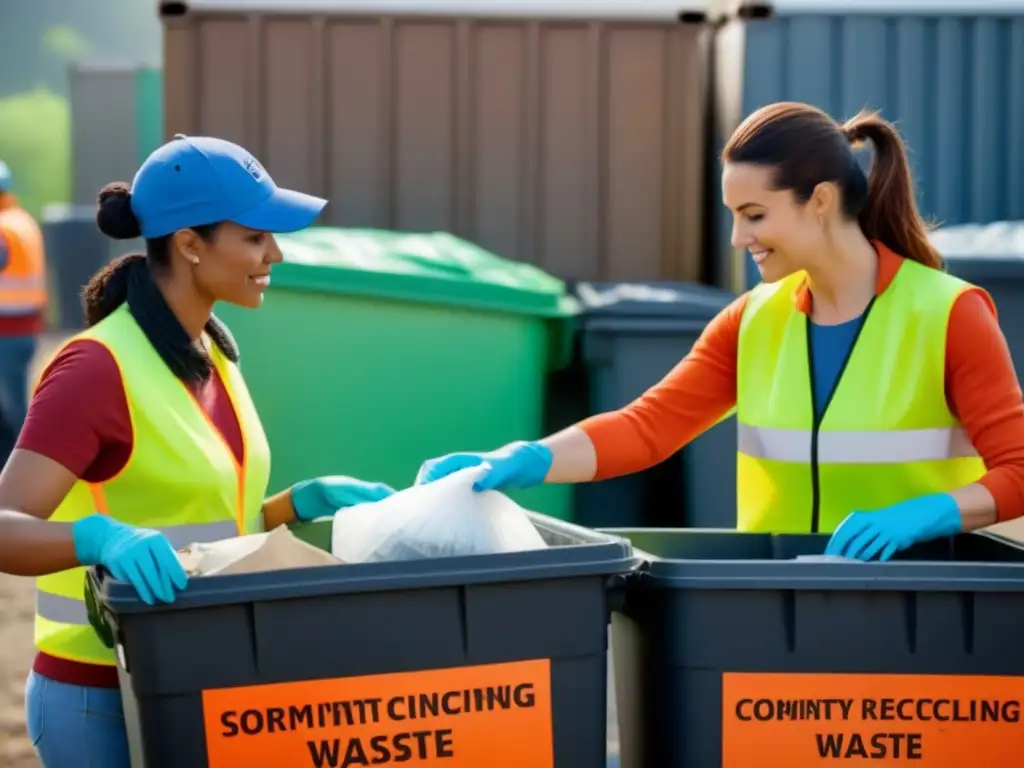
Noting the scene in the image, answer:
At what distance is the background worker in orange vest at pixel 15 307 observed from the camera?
7711mm

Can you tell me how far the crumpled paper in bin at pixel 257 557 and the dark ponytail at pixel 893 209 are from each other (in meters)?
1.21

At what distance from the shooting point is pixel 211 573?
6.70 feet

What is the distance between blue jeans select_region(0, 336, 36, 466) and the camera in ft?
24.8

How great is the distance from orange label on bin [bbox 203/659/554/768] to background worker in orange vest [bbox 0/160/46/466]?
5.87 meters

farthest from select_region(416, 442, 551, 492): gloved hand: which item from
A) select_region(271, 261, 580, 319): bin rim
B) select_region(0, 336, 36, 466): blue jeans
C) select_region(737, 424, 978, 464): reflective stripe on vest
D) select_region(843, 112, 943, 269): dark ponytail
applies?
select_region(0, 336, 36, 466): blue jeans

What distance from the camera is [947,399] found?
2.62 meters

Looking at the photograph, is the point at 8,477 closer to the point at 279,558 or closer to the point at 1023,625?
the point at 279,558

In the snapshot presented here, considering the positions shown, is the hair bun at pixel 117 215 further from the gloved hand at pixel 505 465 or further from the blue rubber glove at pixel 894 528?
the blue rubber glove at pixel 894 528

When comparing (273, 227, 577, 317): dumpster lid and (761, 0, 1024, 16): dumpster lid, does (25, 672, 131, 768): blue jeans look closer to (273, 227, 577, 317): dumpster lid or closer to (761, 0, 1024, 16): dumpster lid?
(273, 227, 577, 317): dumpster lid

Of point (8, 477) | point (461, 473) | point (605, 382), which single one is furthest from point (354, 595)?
point (605, 382)

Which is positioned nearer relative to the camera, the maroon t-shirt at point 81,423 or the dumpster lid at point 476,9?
the maroon t-shirt at point 81,423

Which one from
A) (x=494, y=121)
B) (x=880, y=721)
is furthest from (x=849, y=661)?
(x=494, y=121)

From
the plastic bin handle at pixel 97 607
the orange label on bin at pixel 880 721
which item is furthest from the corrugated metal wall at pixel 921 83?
the plastic bin handle at pixel 97 607

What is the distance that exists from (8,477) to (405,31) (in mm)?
4510
